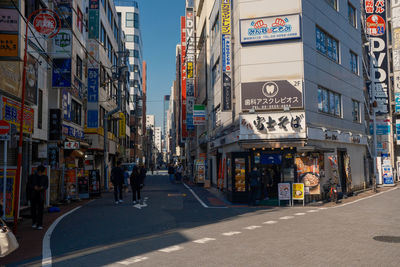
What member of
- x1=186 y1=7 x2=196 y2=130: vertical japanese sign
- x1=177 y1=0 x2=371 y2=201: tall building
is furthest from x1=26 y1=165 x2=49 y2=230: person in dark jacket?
x1=186 y1=7 x2=196 y2=130: vertical japanese sign

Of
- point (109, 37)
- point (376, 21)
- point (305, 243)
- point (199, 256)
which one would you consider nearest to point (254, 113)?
point (305, 243)

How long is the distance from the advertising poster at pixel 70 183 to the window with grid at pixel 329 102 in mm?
13762

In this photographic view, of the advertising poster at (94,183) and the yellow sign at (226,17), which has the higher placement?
the yellow sign at (226,17)

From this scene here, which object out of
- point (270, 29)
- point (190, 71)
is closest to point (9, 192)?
point (270, 29)

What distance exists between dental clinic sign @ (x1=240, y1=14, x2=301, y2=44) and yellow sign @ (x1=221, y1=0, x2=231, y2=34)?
5.27 ft

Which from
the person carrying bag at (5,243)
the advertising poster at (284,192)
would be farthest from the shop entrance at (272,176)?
the person carrying bag at (5,243)

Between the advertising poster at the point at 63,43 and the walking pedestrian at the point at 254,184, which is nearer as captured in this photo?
the walking pedestrian at the point at 254,184

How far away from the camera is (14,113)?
1502 centimetres

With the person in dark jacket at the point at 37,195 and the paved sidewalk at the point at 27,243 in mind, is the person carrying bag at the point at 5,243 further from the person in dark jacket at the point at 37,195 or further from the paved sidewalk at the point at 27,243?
the person in dark jacket at the point at 37,195

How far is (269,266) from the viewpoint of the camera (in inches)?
259

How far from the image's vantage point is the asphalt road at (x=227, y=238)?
7102mm

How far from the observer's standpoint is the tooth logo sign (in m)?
19.5

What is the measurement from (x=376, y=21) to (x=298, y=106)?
19900 millimetres

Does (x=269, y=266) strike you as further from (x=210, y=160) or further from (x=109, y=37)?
(x=109, y=37)
